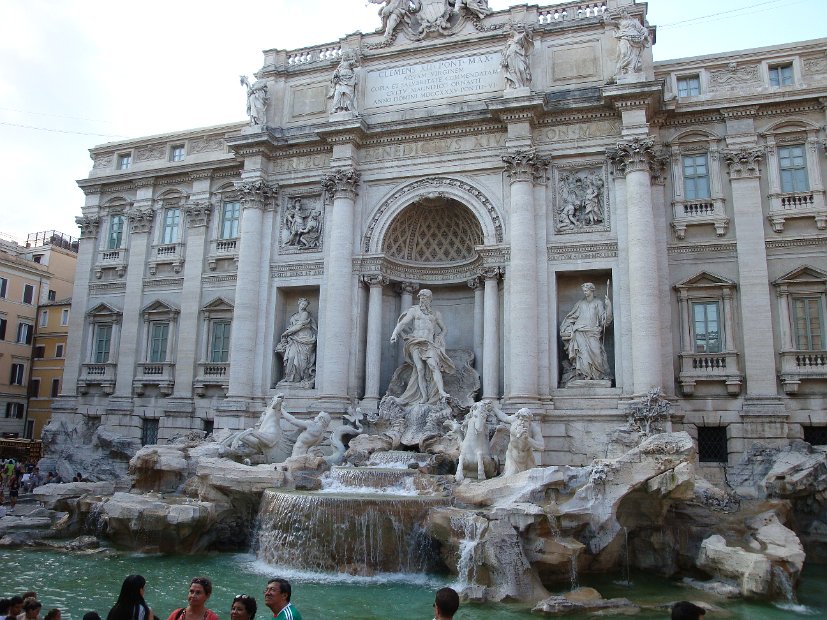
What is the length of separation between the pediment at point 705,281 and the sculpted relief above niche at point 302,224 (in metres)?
11.3

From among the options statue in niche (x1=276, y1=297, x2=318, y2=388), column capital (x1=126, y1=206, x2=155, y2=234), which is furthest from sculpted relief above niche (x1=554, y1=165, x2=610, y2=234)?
column capital (x1=126, y1=206, x2=155, y2=234)

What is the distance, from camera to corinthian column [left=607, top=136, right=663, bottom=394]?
60.6 ft

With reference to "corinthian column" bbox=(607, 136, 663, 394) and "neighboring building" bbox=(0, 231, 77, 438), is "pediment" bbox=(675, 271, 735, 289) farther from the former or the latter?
"neighboring building" bbox=(0, 231, 77, 438)

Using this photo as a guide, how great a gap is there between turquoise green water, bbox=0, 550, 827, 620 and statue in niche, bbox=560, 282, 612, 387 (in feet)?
21.8

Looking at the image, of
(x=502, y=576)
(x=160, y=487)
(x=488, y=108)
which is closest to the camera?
(x=502, y=576)

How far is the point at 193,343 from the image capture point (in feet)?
81.3

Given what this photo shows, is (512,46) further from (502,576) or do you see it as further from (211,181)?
(502,576)

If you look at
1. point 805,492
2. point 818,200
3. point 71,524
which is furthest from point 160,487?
point 818,200

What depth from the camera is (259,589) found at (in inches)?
476

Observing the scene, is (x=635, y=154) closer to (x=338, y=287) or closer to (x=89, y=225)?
(x=338, y=287)

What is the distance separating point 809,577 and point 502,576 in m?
7.39

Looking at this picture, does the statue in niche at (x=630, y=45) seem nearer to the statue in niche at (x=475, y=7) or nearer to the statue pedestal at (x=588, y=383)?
the statue in niche at (x=475, y=7)

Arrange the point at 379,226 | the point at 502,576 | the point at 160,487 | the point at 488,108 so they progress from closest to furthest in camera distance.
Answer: the point at 502,576 → the point at 160,487 → the point at 488,108 → the point at 379,226

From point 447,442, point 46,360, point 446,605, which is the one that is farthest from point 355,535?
point 46,360
